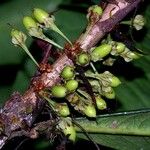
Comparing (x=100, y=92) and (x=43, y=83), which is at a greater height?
(x=43, y=83)

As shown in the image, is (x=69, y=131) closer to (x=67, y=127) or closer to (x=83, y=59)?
(x=67, y=127)

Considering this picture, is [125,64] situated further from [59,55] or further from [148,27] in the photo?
[59,55]

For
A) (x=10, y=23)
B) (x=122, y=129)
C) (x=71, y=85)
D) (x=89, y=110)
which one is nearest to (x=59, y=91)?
(x=71, y=85)

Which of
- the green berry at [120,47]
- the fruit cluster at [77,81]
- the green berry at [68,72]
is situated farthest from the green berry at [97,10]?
the green berry at [68,72]

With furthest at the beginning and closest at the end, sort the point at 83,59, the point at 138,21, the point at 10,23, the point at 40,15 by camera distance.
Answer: the point at 10,23 → the point at 138,21 → the point at 40,15 → the point at 83,59

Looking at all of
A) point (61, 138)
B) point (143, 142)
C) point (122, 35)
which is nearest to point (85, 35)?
point (122, 35)

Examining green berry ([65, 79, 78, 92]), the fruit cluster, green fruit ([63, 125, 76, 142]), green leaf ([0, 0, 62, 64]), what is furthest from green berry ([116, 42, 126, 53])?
green leaf ([0, 0, 62, 64])

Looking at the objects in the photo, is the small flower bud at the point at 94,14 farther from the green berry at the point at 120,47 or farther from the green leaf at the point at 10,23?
the green leaf at the point at 10,23
